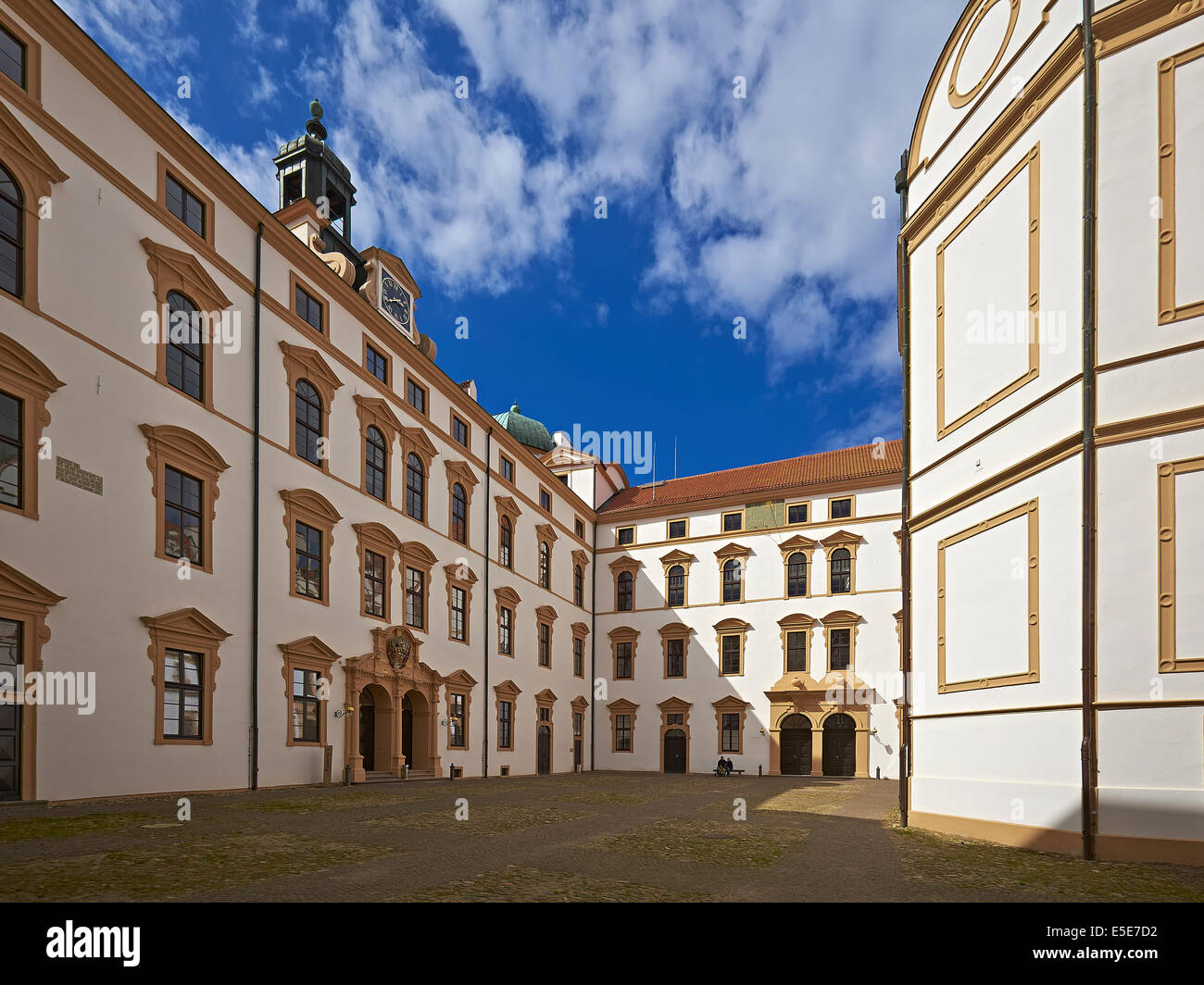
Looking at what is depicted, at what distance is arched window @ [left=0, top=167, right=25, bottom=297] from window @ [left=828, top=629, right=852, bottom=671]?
35.0 meters

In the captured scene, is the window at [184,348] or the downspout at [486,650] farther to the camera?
the downspout at [486,650]

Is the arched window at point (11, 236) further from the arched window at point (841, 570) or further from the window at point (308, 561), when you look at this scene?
the arched window at point (841, 570)

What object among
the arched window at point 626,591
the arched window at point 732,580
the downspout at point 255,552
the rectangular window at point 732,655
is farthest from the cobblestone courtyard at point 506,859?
the arched window at point 626,591

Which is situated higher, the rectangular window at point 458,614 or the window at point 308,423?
the window at point 308,423

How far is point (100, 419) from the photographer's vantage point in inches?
668

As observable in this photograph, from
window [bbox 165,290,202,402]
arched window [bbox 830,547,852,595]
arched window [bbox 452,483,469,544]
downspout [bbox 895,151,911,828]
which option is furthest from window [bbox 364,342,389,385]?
arched window [bbox 830,547,852,595]

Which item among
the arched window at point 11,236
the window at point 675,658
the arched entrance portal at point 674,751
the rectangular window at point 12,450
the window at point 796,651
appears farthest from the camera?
the window at point 675,658

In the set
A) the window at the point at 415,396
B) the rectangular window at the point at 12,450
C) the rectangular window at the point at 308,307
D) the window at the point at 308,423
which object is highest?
the rectangular window at the point at 308,307

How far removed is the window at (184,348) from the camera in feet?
63.5

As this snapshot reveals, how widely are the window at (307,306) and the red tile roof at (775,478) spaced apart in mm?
24904

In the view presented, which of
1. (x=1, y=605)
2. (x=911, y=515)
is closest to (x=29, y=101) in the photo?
(x=1, y=605)

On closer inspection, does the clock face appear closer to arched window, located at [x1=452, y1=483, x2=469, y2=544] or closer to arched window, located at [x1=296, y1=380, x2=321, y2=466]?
arched window, located at [x1=296, y1=380, x2=321, y2=466]

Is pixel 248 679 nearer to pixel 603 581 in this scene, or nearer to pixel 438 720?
pixel 438 720

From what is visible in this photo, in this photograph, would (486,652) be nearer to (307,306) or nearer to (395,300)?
(395,300)
